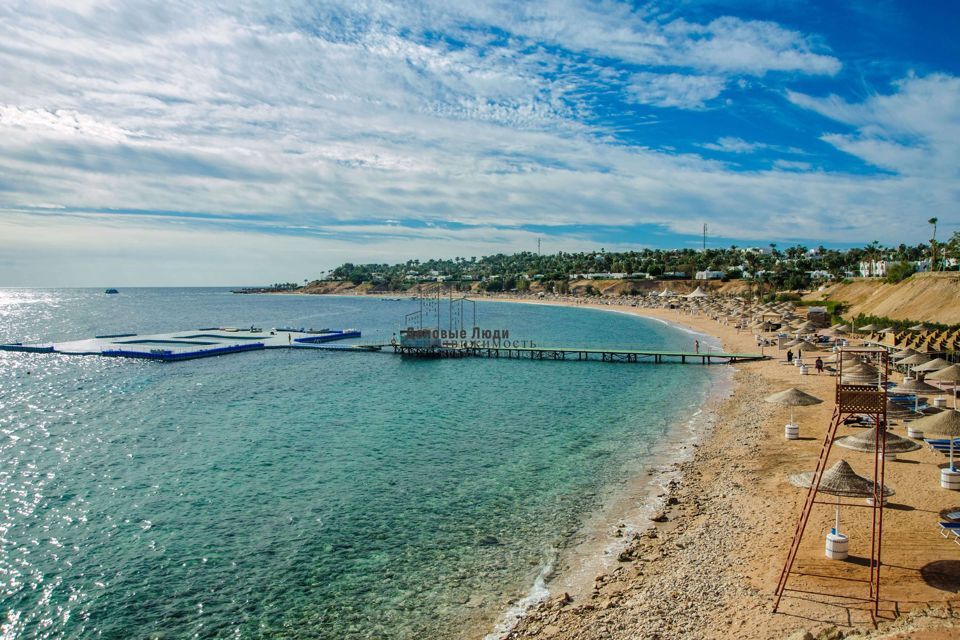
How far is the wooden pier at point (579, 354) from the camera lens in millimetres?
58406

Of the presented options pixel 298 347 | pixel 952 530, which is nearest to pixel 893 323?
pixel 952 530

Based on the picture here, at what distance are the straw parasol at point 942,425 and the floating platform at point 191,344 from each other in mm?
63368

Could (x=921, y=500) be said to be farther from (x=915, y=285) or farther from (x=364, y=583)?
(x=915, y=285)

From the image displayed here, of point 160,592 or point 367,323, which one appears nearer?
point 160,592

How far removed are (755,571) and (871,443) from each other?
7.06 metres

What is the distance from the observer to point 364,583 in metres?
16.2

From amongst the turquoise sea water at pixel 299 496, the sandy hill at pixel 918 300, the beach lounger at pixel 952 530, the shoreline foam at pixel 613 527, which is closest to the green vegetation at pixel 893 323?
the sandy hill at pixel 918 300

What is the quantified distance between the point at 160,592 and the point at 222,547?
266 cm

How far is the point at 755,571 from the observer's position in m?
14.6

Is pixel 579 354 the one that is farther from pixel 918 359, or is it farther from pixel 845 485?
pixel 845 485

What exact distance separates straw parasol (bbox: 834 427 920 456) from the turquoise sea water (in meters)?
8.38

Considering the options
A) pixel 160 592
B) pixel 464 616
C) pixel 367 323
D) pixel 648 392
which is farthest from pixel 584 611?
pixel 367 323

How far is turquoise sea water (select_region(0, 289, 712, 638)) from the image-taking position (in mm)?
15242

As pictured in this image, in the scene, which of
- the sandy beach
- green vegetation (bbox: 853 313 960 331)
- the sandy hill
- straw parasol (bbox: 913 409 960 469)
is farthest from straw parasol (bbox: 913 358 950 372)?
the sandy hill
